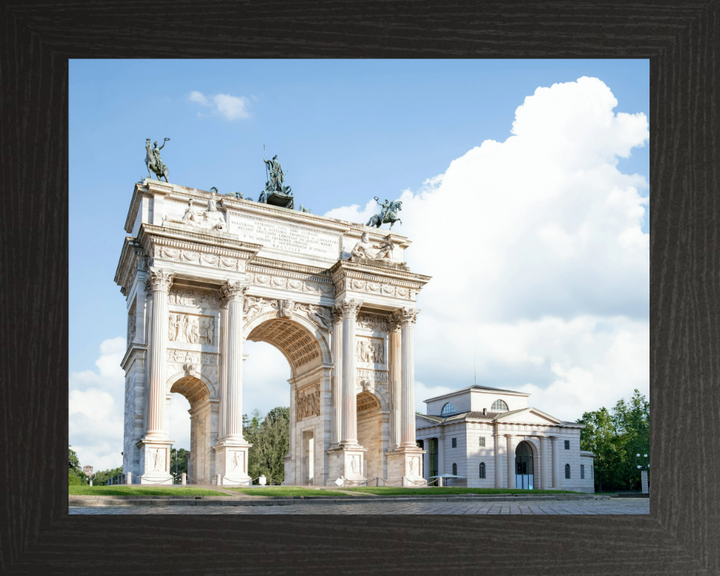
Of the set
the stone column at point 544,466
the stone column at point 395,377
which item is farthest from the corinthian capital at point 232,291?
the stone column at point 544,466

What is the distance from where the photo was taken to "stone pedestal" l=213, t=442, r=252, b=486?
103 ft

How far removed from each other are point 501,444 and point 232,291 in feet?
117

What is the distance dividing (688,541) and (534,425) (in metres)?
60.3

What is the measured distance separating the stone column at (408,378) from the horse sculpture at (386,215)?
5.66 m

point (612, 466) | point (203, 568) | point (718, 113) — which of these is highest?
point (718, 113)

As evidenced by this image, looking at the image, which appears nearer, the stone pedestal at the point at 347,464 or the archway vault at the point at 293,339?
the stone pedestal at the point at 347,464

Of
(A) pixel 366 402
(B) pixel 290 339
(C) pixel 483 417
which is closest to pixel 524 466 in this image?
(C) pixel 483 417

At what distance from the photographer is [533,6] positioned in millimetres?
5348

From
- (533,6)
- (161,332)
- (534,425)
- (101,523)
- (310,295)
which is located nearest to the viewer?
(101,523)

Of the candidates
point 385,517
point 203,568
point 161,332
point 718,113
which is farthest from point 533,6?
point 161,332

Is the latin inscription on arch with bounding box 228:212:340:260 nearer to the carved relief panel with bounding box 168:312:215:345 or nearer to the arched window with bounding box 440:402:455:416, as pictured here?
the carved relief panel with bounding box 168:312:215:345

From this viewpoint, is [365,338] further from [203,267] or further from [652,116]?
[652,116]

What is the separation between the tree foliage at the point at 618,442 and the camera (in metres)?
57.4

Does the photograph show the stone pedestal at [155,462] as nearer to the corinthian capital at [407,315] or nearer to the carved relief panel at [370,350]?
the carved relief panel at [370,350]
